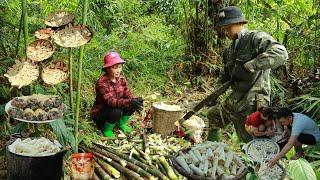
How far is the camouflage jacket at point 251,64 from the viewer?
445 cm

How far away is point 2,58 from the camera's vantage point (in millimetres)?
5535

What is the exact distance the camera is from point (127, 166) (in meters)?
5.13

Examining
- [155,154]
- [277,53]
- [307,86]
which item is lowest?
[155,154]

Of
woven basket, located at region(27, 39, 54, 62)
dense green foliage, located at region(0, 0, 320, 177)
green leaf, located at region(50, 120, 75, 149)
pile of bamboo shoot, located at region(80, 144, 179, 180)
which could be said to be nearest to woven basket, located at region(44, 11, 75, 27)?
woven basket, located at region(27, 39, 54, 62)

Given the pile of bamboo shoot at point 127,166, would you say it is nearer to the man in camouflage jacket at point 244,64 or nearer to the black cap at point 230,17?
the man in camouflage jacket at point 244,64

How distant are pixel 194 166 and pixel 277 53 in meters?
1.54

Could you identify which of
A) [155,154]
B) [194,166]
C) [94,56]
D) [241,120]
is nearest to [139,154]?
[155,154]

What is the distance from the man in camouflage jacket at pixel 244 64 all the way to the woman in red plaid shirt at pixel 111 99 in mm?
1362

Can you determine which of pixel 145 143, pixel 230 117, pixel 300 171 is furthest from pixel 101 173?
pixel 300 171

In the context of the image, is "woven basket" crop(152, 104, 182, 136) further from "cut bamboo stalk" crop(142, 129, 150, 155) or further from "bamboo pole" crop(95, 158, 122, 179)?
"bamboo pole" crop(95, 158, 122, 179)

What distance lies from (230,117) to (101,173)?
1714 mm

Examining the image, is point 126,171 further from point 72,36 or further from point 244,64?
point 244,64

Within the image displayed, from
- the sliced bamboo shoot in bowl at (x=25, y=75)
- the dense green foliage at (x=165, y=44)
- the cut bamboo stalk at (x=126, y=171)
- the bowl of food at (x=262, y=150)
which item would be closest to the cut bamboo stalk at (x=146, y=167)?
the cut bamboo stalk at (x=126, y=171)

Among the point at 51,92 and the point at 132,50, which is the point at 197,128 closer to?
the point at 51,92
